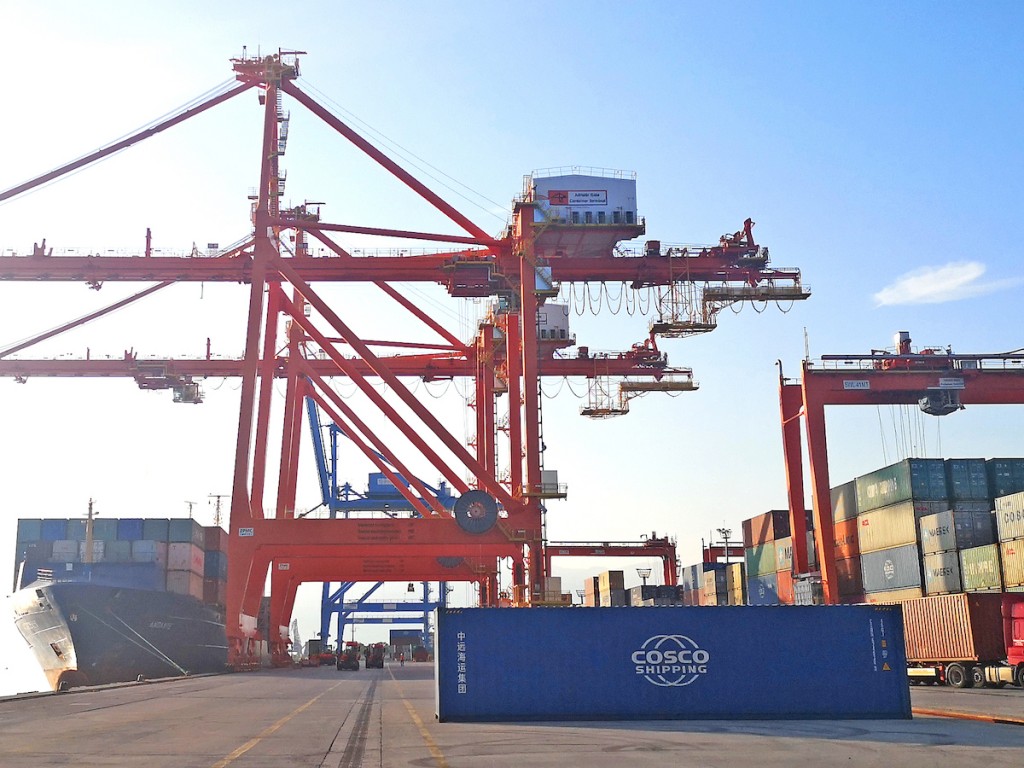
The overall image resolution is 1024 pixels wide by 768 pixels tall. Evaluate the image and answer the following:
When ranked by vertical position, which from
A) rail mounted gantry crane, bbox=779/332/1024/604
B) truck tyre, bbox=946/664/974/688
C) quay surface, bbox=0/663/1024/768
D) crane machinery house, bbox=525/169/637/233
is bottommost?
truck tyre, bbox=946/664/974/688

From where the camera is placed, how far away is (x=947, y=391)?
40.8 meters

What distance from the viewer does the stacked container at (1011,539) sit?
97.5 feet

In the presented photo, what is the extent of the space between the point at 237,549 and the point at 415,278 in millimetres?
12043

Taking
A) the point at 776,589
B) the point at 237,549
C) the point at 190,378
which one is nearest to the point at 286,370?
the point at 190,378

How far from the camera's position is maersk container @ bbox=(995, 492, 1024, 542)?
98.4ft

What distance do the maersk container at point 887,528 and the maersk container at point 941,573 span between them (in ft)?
3.74

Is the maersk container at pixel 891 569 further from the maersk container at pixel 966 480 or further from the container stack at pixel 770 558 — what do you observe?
the container stack at pixel 770 558

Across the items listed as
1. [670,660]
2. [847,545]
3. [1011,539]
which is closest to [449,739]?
[670,660]

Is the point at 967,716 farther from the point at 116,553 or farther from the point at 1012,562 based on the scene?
the point at 116,553

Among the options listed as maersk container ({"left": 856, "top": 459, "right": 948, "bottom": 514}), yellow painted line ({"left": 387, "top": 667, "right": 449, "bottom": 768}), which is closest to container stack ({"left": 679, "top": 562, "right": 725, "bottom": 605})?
maersk container ({"left": 856, "top": 459, "right": 948, "bottom": 514})

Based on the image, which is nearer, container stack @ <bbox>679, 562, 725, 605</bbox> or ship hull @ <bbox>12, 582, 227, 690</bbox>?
ship hull @ <bbox>12, 582, 227, 690</bbox>

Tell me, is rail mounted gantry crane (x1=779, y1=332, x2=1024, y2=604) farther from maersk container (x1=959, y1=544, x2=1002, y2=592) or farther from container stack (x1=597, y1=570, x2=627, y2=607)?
container stack (x1=597, y1=570, x2=627, y2=607)

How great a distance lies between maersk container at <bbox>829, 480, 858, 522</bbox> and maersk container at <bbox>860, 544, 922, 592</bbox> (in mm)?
2212

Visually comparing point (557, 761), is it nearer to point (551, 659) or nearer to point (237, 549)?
point (551, 659)
